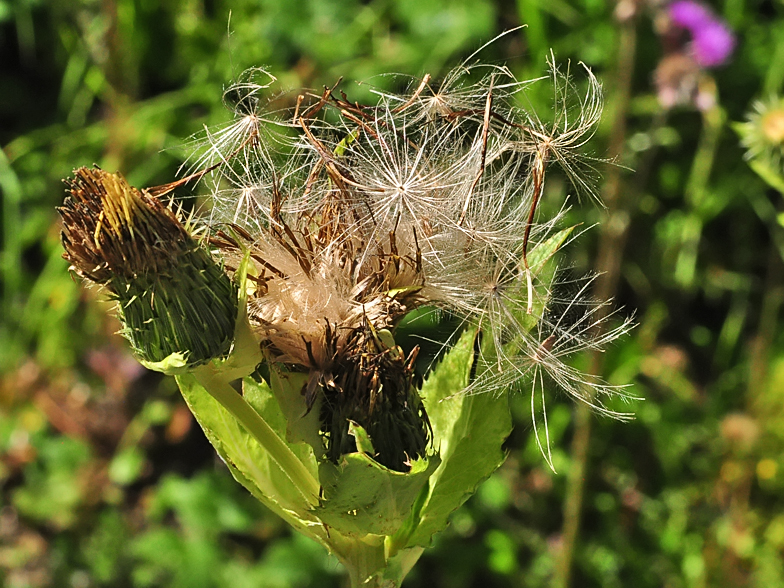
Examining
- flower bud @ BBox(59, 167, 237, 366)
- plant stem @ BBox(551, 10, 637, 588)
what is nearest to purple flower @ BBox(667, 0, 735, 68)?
plant stem @ BBox(551, 10, 637, 588)

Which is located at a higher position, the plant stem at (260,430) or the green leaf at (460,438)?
the plant stem at (260,430)

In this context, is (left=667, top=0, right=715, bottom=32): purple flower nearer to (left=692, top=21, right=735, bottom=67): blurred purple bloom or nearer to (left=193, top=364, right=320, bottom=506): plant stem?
(left=692, top=21, right=735, bottom=67): blurred purple bloom

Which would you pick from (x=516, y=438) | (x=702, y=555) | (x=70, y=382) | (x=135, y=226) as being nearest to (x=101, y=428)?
(x=70, y=382)

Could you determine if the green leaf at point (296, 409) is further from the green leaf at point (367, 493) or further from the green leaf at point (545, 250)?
the green leaf at point (545, 250)

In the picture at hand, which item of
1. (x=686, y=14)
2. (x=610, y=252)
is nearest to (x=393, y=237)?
(x=610, y=252)

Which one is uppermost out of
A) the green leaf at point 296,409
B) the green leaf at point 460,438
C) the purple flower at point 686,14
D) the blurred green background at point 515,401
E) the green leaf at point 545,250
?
the green leaf at point 545,250

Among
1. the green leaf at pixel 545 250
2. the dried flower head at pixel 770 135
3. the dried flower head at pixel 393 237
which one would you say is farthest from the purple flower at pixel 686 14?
the green leaf at pixel 545 250

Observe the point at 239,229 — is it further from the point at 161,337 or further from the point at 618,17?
the point at 618,17
